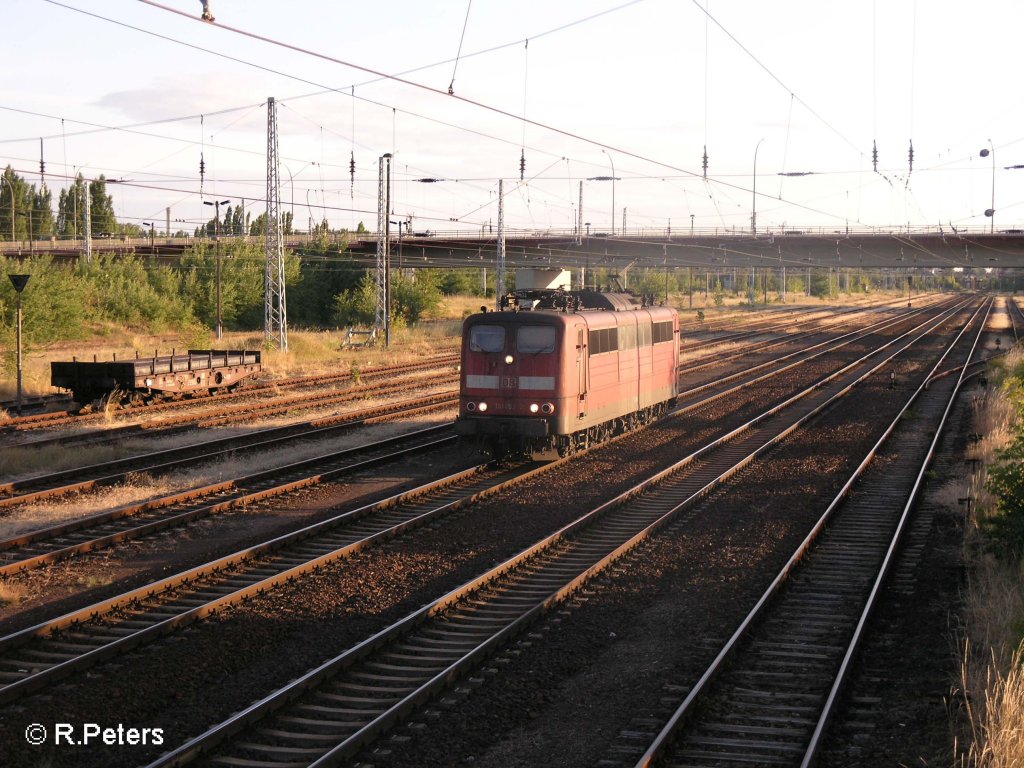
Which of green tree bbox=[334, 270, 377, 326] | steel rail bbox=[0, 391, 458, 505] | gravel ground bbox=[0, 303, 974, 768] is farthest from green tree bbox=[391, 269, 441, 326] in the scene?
gravel ground bbox=[0, 303, 974, 768]

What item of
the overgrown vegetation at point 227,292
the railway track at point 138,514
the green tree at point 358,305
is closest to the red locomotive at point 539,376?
the railway track at point 138,514

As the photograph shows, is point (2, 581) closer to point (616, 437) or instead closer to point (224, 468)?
point (224, 468)

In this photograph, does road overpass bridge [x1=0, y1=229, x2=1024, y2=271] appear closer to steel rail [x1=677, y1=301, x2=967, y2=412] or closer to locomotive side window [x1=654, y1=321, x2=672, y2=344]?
steel rail [x1=677, y1=301, x2=967, y2=412]

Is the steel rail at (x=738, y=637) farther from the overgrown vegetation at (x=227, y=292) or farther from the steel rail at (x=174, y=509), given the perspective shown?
the overgrown vegetation at (x=227, y=292)

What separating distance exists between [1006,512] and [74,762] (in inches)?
393

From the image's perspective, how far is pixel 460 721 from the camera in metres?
7.97

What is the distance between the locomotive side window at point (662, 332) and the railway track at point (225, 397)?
1007 centimetres

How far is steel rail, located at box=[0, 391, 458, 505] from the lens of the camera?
1631 centimetres

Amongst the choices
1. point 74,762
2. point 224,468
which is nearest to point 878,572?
point 74,762

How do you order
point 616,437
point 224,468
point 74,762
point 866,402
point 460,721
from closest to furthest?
point 74,762 → point 460,721 → point 224,468 → point 616,437 → point 866,402

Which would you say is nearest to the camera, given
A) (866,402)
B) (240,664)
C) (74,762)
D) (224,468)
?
(74,762)

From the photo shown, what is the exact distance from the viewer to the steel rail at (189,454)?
16312mm

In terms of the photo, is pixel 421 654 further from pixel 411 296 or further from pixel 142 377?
pixel 411 296

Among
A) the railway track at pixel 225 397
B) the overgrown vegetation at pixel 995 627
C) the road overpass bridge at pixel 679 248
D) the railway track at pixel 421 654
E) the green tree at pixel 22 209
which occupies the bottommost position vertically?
the railway track at pixel 421 654
